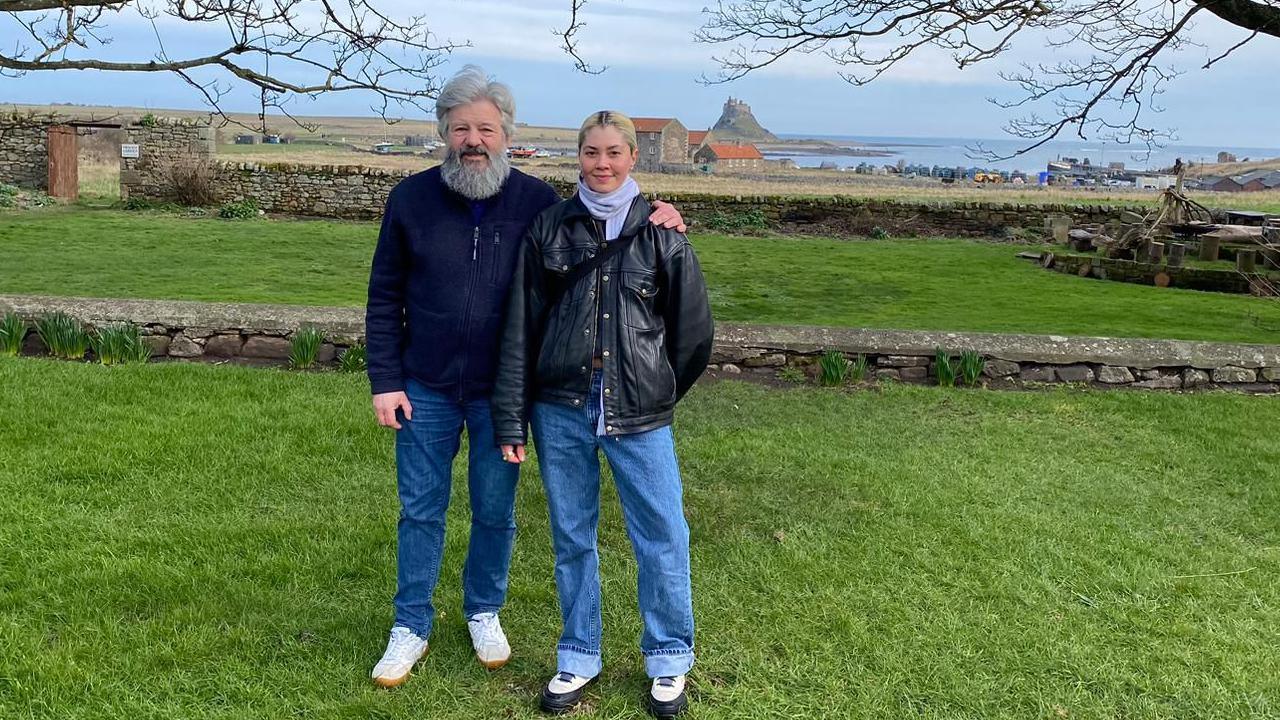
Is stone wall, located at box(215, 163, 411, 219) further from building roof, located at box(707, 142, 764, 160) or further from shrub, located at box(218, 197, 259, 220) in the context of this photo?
building roof, located at box(707, 142, 764, 160)

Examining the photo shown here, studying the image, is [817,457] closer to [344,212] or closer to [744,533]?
[744,533]

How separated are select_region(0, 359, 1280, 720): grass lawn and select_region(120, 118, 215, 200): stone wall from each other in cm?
1641

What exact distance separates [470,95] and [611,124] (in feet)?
1.47

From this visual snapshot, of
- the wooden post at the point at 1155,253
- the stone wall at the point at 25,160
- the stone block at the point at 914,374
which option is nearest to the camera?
the stone block at the point at 914,374

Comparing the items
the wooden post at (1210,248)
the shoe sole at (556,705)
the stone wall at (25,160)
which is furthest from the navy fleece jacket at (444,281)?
the stone wall at (25,160)

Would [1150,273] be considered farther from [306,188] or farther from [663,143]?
[663,143]

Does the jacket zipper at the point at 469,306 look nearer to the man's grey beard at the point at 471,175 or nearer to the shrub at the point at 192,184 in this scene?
the man's grey beard at the point at 471,175

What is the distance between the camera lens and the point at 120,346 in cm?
730

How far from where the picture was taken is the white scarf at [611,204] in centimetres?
290

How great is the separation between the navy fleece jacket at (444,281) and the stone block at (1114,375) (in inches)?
226

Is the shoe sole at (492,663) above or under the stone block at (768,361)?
under

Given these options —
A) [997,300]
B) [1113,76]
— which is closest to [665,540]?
[1113,76]

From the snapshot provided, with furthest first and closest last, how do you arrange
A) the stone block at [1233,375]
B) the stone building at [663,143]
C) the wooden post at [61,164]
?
1. the stone building at [663,143]
2. the wooden post at [61,164]
3. the stone block at [1233,375]

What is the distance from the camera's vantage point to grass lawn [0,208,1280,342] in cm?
986
